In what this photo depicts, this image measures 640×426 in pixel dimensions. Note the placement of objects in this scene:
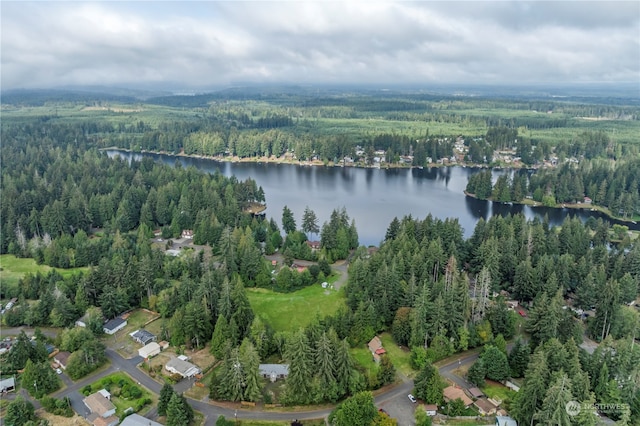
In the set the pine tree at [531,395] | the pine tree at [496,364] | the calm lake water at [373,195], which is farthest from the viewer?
the calm lake water at [373,195]

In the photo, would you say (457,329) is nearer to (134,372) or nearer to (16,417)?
(134,372)

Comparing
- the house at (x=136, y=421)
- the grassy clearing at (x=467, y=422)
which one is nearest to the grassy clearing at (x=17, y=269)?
the house at (x=136, y=421)

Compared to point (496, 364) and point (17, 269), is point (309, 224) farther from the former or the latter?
point (496, 364)

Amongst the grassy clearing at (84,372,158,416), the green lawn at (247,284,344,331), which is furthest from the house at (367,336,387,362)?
the grassy clearing at (84,372,158,416)

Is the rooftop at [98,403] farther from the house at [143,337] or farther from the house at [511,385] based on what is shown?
the house at [511,385]

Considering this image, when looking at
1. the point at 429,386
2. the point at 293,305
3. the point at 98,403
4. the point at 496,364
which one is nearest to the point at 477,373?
the point at 496,364

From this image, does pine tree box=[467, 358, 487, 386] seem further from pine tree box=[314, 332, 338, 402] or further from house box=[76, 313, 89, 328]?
house box=[76, 313, 89, 328]
